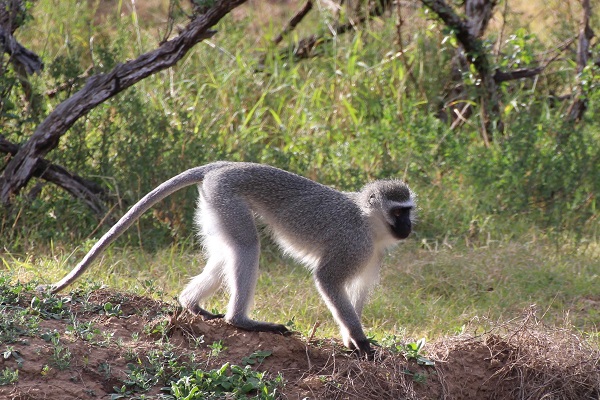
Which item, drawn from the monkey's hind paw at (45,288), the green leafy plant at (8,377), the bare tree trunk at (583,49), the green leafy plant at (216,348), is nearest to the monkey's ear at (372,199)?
the green leafy plant at (216,348)

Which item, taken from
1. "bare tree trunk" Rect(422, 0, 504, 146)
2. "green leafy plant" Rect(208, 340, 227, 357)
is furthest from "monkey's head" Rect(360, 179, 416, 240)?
"bare tree trunk" Rect(422, 0, 504, 146)

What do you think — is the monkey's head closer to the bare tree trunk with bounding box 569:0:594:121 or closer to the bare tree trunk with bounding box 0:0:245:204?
the bare tree trunk with bounding box 0:0:245:204

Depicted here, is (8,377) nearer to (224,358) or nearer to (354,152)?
(224,358)

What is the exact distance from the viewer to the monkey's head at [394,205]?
482cm

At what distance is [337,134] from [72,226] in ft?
9.16

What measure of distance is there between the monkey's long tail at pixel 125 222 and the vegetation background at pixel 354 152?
502 millimetres

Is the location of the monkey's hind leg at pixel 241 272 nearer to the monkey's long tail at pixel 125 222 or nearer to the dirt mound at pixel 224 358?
the dirt mound at pixel 224 358

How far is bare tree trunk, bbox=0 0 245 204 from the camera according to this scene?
6371 millimetres

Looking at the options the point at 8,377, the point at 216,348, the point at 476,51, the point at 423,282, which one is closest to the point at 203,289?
the point at 216,348

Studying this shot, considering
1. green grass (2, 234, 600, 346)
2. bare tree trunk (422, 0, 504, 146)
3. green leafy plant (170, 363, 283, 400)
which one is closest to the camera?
green leafy plant (170, 363, 283, 400)

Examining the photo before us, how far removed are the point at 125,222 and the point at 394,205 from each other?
4.85 feet

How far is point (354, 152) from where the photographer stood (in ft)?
25.7

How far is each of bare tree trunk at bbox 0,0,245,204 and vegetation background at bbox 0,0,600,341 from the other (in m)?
0.25

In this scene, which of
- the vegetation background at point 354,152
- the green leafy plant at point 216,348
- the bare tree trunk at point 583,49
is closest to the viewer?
the green leafy plant at point 216,348
